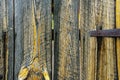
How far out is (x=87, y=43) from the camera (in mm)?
1623

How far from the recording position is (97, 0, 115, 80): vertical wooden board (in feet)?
4.95

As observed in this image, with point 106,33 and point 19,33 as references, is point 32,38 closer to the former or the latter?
→ point 19,33

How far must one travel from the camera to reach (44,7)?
5.71 feet

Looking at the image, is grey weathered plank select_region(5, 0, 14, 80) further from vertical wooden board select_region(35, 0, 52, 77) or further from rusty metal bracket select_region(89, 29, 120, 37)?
rusty metal bracket select_region(89, 29, 120, 37)

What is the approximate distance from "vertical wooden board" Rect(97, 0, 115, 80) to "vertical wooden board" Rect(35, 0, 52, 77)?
1.19 ft

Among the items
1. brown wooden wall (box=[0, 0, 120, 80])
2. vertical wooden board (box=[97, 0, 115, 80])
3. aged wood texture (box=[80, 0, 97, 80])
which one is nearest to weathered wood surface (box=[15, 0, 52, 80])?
brown wooden wall (box=[0, 0, 120, 80])

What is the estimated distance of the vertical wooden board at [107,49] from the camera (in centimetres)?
151

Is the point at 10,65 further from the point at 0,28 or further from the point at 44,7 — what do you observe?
the point at 44,7

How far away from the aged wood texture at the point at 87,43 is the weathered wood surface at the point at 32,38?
227mm

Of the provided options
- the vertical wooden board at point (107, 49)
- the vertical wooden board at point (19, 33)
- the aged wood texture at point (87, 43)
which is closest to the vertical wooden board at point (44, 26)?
the vertical wooden board at point (19, 33)

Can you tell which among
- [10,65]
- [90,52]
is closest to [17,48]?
[10,65]

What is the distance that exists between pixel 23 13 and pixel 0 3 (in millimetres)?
173

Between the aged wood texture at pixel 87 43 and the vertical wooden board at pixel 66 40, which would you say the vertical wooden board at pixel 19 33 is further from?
the aged wood texture at pixel 87 43

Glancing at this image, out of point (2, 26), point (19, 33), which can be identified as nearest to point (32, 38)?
point (19, 33)
